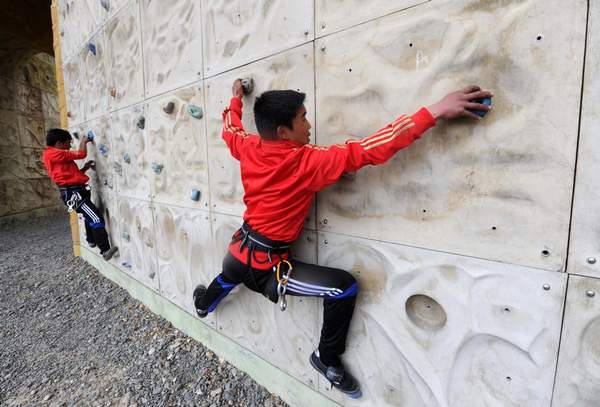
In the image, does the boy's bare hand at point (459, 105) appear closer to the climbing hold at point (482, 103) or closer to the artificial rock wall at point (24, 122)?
the climbing hold at point (482, 103)

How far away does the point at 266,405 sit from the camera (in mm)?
2049

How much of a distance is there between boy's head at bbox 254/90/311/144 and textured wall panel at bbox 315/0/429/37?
401 mm

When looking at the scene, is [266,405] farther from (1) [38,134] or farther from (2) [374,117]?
(1) [38,134]

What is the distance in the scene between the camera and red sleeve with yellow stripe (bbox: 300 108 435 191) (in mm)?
1111

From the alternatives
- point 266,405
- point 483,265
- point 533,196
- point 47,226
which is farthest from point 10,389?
point 47,226

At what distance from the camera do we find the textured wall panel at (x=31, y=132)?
26.7ft

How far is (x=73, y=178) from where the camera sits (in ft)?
12.5

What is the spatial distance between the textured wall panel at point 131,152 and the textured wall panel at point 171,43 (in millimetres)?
437

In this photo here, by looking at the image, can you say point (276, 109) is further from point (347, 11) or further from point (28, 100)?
point (28, 100)

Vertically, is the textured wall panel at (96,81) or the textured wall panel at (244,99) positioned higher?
the textured wall panel at (96,81)

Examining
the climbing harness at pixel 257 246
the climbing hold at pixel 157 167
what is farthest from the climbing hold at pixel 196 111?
the climbing harness at pixel 257 246

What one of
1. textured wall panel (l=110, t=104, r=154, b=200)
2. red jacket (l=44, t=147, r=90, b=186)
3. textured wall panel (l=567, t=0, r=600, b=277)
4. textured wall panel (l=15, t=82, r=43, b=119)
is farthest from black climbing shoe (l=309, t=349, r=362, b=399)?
textured wall panel (l=15, t=82, r=43, b=119)

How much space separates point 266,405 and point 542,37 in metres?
2.47

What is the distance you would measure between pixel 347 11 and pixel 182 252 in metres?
2.29
